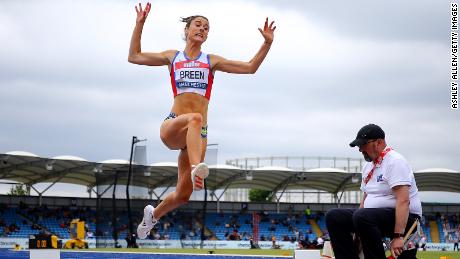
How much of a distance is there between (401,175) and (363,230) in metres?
0.64

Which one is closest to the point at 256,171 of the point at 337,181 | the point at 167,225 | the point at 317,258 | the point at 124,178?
the point at 337,181

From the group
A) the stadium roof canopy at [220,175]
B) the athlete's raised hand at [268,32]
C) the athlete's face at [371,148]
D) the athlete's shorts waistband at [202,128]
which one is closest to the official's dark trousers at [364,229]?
the athlete's face at [371,148]

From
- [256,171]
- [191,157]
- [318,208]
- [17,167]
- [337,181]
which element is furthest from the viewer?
[318,208]

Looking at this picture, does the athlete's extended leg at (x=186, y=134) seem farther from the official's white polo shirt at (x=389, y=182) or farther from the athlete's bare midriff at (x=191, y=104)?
the official's white polo shirt at (x=389, y=182)

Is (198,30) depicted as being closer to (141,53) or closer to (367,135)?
(141,53)

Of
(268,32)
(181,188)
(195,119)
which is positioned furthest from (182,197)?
(268,32)

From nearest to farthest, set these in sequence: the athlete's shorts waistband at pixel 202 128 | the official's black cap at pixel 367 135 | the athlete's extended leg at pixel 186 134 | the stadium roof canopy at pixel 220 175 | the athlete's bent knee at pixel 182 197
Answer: the official's black cap at pixel 367 135
the athlete's extended leg at pixel 186 134
the athlete's shorts waistband at pixel 202 128
the athlete's bent knee at pixel 182 197
the stadium roof canopy at pixel 220 175

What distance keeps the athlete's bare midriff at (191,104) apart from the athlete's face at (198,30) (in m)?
0.68

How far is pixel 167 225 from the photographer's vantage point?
4150 centimetres

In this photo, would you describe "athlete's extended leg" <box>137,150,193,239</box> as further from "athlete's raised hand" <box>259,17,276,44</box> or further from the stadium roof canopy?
the stadium roof canopy

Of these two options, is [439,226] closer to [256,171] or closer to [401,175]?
[256,171]

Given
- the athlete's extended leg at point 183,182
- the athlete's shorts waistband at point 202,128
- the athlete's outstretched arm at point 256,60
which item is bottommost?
the athlete's extended leg at point 183,182

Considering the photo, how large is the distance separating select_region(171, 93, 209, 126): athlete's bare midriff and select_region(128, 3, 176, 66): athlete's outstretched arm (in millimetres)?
542

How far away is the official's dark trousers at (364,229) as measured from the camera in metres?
6.44
